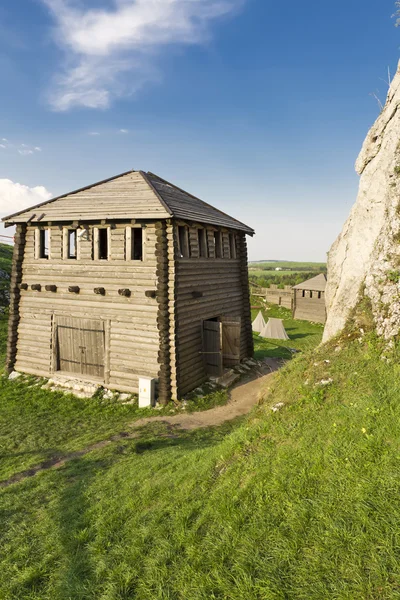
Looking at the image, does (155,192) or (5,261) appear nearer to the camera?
(155,192)

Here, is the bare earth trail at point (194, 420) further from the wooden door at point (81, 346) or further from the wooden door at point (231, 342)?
the wooden door at point (81, 346)

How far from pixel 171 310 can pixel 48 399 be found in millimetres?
6483

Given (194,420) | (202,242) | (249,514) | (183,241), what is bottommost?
(194,420)

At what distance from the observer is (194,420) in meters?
11.3

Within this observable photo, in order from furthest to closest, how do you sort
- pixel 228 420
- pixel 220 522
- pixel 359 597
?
pixel 228 420
pixel 220 522
pixel 359 597

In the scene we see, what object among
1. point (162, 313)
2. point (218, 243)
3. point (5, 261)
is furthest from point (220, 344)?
point (5, 261)

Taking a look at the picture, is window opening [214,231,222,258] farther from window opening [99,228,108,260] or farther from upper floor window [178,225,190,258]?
window opening [99,228,108,260]

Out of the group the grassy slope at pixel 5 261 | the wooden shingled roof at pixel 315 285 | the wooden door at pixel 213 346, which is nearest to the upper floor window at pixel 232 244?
the wooden door at pixel 213 346

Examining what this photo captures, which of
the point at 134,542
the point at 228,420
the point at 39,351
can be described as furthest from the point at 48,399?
the point at 134,542

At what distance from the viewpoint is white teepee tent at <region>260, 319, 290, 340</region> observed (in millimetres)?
26203

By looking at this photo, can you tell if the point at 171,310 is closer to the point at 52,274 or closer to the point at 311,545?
the point at 52,274

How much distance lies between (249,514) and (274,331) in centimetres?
2286

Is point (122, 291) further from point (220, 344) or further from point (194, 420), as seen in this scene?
point (194, 420)

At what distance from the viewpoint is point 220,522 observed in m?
4.30
